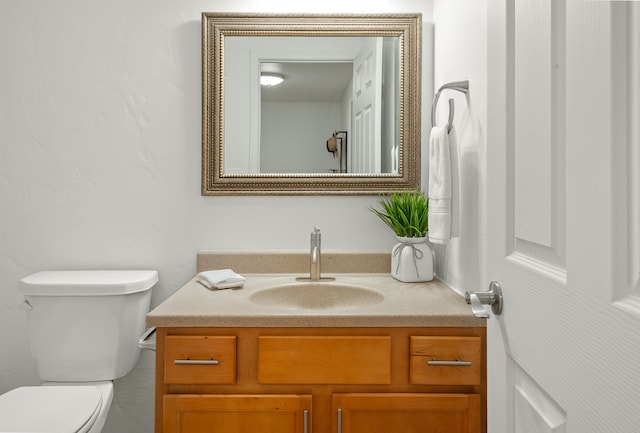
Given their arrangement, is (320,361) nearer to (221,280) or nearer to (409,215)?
(221,280)

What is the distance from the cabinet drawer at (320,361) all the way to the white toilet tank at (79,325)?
624 mm

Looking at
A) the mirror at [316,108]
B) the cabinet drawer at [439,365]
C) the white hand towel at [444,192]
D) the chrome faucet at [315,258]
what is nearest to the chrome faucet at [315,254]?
the chrome faucet at [315,258]

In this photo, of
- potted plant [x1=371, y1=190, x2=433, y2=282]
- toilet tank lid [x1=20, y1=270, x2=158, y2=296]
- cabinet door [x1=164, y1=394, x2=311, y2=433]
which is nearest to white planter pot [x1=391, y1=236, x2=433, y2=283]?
potted plant [x1=371, y1=190, x2=433, y2=282]

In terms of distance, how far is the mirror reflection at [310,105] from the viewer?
1.87 m

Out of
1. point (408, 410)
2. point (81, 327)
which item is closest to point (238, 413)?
point (408, 410)

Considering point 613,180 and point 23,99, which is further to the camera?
point 23,99

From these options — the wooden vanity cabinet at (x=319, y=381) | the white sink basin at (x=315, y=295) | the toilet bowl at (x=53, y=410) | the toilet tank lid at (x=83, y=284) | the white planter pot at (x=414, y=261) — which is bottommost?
the toilet bowl at (x=53, y=410)

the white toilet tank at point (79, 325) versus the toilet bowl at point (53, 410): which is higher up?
the white toilet tank at point (79, 325)

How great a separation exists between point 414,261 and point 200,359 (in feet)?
2.65

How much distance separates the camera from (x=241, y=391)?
130cm

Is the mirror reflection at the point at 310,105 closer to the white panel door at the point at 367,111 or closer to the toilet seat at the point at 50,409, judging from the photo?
the white panel door at the point at 367,111

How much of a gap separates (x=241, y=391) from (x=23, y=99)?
4.61 feet

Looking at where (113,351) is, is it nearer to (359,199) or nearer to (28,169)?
(28,169)

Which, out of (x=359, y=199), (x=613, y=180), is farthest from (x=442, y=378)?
(x=613, y=180)
